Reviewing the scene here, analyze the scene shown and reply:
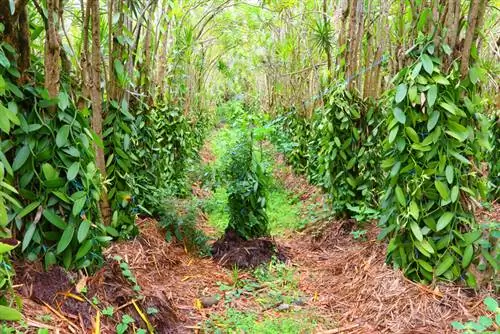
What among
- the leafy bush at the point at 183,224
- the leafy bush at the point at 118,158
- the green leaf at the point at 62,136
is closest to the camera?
the green leaf at the point at 62,136

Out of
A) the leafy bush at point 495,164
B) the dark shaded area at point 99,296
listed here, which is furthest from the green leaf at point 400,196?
the leafy bush at point 495,164

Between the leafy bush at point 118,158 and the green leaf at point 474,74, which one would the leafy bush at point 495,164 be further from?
the leafy bush at point 118,158

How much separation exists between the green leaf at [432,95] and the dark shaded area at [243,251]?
1834 millimetres

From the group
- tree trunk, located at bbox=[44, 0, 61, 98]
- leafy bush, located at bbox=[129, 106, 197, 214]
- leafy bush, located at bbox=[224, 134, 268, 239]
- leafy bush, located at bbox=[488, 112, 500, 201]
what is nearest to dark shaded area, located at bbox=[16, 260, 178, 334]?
tree trunk, located at bbox=[44, 0, 61, 98]

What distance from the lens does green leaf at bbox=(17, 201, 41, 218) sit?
6.02ft

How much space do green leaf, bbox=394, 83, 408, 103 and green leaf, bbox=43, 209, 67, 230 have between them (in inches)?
76.2

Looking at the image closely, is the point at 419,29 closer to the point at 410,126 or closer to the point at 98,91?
the point at 410,126

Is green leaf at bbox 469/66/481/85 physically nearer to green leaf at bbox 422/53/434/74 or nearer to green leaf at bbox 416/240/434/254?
green leaf at bbox 422/53/434/74

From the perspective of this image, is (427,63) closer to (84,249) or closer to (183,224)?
(84,249)

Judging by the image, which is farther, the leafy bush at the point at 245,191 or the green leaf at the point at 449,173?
the leafy bush at the point at 245,191

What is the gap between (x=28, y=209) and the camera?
1.85 metres

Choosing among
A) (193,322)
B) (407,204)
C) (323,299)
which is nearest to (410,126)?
(407,204)

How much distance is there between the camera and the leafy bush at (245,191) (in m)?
3.81

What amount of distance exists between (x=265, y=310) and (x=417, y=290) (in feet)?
3.11
